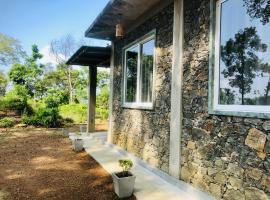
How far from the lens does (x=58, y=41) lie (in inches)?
1180

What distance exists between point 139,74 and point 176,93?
195 centimetres

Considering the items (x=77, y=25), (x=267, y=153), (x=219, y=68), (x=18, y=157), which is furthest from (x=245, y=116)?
(x=77, y=25)

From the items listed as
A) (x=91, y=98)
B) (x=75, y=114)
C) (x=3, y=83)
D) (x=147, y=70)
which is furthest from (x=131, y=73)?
(x=3, y=83)

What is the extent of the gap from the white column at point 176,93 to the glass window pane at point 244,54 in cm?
92

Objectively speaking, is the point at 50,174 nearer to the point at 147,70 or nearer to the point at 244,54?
the point at 147,70

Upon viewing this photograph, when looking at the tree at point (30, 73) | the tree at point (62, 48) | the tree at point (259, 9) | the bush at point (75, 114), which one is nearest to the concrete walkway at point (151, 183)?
the tree at point (259, 9)

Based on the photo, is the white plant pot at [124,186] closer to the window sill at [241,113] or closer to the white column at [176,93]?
the white column at [176,93]

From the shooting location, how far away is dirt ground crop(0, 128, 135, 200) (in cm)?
418

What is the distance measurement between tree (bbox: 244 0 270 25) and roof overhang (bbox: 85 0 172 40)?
80.6 inches

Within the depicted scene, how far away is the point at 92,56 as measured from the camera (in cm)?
905

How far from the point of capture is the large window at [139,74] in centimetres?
585

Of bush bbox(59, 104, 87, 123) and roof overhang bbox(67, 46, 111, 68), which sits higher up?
roof overhang bbox(67, 46, 111, 68)

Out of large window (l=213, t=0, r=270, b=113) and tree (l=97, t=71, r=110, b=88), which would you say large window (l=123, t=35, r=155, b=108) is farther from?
tree (l=97, t=71, r=110, b=88)

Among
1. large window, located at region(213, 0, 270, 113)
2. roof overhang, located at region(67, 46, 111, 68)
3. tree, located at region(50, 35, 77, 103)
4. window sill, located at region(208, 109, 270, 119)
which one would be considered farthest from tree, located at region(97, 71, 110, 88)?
window sill, located at region(208, 109, 270, 119)
